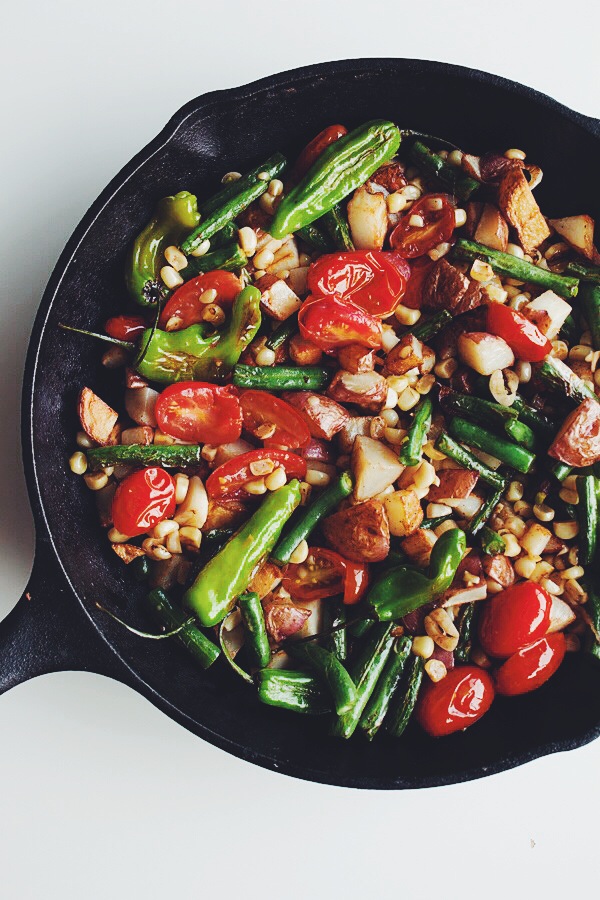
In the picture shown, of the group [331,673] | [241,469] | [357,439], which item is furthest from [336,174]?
[331,673]

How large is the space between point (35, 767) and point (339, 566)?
1.57 metres

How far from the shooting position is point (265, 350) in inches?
135

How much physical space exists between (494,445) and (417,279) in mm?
748

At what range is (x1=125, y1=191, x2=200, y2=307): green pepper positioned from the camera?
3400 mm

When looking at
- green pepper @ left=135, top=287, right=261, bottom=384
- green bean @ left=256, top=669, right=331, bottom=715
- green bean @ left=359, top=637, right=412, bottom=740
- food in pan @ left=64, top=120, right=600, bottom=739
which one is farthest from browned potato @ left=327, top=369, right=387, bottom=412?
green bean @ left=256, top=669, right=331, bottom=715

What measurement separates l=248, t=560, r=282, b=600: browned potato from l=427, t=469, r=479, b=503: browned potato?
685mm

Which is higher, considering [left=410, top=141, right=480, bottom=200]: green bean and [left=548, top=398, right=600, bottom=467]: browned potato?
[left=410, top=141, right=480, bottom=200]: green bean

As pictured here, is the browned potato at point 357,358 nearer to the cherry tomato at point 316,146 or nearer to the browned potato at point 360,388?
the browned potato at point 360,388

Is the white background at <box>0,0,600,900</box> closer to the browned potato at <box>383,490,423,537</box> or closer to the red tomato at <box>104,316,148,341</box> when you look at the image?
the red tomato at <box>104,316,148,341</box>

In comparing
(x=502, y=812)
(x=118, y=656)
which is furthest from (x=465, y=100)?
(x=502, y=812)

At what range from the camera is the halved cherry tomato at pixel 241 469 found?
3357 millimetres

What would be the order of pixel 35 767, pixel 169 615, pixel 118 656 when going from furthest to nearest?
pixel 35 767
pixel 169 615
pixel 118 656

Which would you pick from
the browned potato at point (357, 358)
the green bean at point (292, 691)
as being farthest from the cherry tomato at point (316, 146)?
the green bean at point (292, 691)

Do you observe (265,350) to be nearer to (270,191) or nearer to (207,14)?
(270,191)
